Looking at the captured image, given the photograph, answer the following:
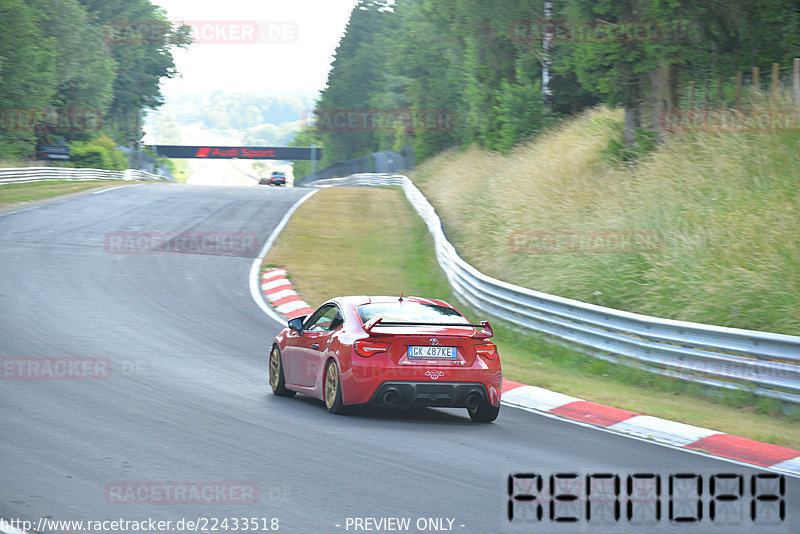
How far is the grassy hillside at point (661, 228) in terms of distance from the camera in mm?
12516

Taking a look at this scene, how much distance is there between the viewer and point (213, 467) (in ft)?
20.7

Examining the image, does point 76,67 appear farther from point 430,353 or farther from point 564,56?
point 430,353

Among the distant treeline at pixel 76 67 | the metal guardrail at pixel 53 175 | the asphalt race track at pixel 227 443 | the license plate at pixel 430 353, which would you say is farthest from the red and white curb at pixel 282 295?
the distant treeline at pixel 76 67

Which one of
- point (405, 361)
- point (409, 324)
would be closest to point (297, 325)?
point (409, 324)

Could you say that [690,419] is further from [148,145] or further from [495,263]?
[148,145]

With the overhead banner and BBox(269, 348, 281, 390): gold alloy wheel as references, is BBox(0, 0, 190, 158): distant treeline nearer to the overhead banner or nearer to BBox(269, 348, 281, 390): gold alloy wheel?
the overhead banner

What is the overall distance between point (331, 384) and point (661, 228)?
894cm

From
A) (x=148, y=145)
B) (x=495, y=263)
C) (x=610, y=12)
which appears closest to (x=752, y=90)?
(x=610, y=12)

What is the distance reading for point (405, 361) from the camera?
28.2 ft

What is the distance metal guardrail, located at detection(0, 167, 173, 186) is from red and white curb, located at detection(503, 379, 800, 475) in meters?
34.2

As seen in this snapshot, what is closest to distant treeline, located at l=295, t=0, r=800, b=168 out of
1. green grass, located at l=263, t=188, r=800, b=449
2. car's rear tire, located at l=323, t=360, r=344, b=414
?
green grass, located at l=263, t=188, r=800, b=449

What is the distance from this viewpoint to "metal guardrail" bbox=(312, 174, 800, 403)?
9.81 metres

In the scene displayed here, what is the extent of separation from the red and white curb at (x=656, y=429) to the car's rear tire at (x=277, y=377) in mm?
2553

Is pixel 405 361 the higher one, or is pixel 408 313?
pixel 408 313
